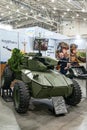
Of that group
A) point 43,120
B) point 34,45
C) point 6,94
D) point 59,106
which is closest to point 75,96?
point 59,106

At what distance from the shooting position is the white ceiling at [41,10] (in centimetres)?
1777

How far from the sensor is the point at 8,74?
773cm

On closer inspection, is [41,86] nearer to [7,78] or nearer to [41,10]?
[7,78]

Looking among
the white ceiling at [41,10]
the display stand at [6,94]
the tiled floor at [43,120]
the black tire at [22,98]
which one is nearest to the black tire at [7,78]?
the display stand at [6,94]

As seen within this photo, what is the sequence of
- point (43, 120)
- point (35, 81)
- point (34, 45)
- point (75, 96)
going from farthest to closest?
point (34, 45) → point (75, 96) → point (35, 81) → point (43, 120)

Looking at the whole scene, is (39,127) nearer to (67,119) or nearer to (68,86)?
(67,119)

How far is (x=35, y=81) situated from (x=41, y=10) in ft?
49.5

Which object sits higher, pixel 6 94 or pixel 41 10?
pixel 41 10

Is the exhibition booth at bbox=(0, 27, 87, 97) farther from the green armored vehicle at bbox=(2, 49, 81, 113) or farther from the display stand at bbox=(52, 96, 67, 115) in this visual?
the display stand at bbox=(52, 96, 67, 115)

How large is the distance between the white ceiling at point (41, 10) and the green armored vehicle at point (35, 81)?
33.6ft

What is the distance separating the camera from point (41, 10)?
67.4 ft

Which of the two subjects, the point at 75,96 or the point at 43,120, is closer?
the point at 43,120

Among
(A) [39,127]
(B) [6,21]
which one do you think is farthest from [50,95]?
(B) [6,21]

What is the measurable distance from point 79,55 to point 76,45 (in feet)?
1.87
